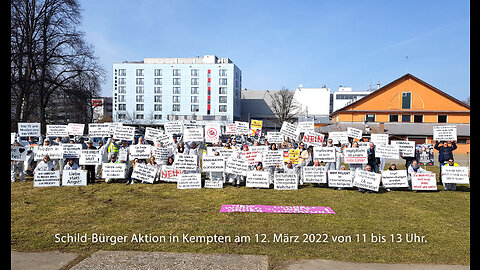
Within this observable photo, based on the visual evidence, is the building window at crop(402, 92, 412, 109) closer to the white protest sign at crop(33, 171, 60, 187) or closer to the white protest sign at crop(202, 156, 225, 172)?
the white protest sign at crop(202, 156, 225, 172)

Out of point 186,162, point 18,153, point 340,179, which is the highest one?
point 18,153

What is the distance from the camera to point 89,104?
31281 mm

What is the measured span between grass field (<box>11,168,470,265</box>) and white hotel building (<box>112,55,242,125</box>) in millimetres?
68419

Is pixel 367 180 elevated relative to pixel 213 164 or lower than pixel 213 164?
lower

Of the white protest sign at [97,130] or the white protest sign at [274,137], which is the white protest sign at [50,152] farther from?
the white protest sign at [274,137]

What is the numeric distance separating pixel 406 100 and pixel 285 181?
38.7 meters

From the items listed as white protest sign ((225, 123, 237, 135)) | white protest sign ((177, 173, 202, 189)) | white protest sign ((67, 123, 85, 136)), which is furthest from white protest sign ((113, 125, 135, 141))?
white protest sign ((225, 123, 237, 135))

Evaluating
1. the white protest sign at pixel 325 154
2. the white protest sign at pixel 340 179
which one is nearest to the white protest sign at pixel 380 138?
the white protest sign at pixel 325 154

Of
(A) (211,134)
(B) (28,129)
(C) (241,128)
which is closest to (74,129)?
(B) (28,129)

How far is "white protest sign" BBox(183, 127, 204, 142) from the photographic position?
49.0ft

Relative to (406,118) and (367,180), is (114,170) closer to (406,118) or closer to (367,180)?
(367,180)

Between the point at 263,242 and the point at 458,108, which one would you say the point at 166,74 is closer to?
the point at 458,108

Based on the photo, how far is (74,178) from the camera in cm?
1260
